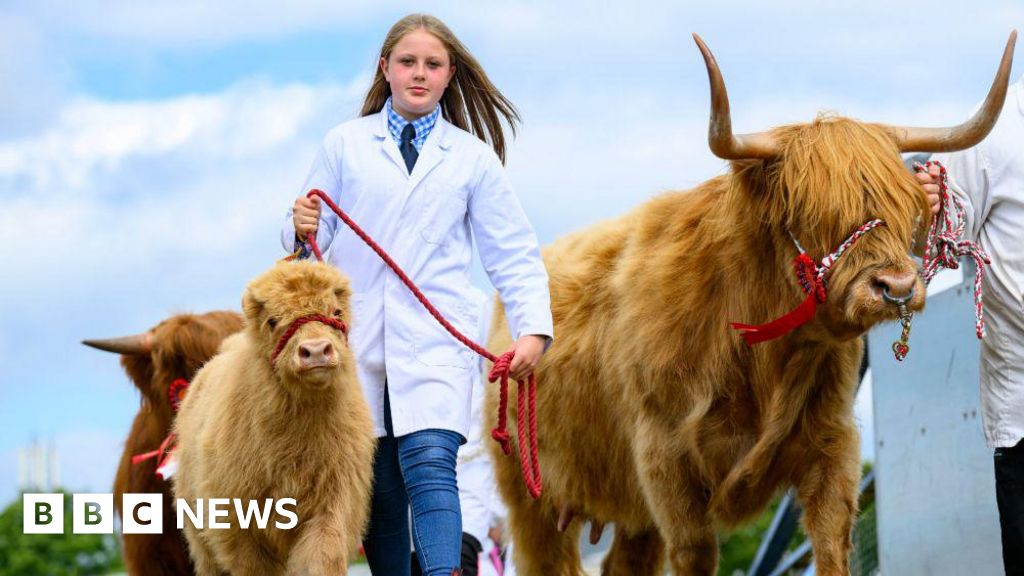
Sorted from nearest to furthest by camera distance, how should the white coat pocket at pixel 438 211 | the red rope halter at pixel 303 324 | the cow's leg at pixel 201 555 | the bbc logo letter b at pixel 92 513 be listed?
1. the red rope halter at pixel 303 324
2. the white coat pocket at pixel 438 211
3. the cow's leg at pixel 201 555
4. the bbc logo letter b at pixel 92 513

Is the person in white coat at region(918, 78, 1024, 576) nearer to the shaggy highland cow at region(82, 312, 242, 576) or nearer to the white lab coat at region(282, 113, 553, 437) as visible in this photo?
the white lab coat at region(282, 113, 553, 437)

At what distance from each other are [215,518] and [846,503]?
2.28 meters

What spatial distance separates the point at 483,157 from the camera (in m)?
5.45

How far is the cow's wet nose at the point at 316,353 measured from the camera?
477 cm

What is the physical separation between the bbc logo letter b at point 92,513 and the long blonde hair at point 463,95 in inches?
88.0

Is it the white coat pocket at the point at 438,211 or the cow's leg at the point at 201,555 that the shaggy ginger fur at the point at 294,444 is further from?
the cow's leg at the point at 201,555

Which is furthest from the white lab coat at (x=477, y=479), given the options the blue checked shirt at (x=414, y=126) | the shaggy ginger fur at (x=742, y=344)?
the blue checked shirt at (x=414, y=126)

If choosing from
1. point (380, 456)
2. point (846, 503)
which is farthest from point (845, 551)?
point (380, 456)

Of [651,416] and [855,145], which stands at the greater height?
[855,145]

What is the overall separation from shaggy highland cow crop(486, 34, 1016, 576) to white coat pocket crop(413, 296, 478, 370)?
105 cm

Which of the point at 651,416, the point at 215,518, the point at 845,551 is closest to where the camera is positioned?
the point at 215,518

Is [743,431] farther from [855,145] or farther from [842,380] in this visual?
[855,145]

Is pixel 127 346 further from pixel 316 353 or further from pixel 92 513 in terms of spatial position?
pixel 316 353

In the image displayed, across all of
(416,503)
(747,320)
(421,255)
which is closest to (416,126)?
(421,255)
